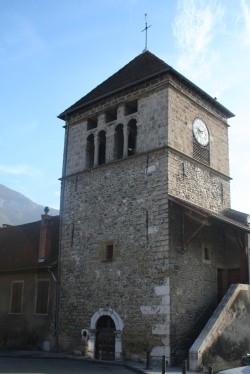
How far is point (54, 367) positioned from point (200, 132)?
10.7m

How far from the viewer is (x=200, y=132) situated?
18.1 meters

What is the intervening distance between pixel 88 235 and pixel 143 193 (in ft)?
10.2

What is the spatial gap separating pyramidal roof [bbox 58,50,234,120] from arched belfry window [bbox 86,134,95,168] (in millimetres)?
1600

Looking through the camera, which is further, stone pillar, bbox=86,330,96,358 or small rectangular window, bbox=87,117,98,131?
small rectangular window, bbox=87,117,98,131

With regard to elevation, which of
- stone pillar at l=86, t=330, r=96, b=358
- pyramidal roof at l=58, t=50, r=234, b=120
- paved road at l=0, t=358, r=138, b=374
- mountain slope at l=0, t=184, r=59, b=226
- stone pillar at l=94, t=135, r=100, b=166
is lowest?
paved road at l=0, t=358, r=138, b=374

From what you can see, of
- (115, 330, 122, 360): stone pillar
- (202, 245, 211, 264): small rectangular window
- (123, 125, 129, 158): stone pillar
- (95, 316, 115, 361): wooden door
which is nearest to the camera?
(115, 330, 122, 360): stone pillar

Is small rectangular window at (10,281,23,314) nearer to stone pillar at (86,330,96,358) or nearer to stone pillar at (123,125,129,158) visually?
stone pillar at (86,330,96,358)

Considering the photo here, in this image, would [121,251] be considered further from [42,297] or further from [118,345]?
[42,297]

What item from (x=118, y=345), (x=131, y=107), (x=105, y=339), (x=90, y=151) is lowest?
(x=118, y=345)

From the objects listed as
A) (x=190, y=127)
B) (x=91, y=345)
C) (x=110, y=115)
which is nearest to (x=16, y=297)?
(x=91, y=345)

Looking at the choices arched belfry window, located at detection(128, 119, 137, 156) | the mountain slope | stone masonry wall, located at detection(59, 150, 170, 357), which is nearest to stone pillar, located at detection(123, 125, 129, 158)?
arched belfry window, located at detection(128, 119, 137, 156)

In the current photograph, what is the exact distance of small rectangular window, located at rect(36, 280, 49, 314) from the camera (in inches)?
713

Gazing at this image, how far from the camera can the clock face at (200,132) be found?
1781 centimetres

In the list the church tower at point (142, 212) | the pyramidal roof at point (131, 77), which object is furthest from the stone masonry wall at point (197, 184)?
the pyramidal roof at point (131, 77)
